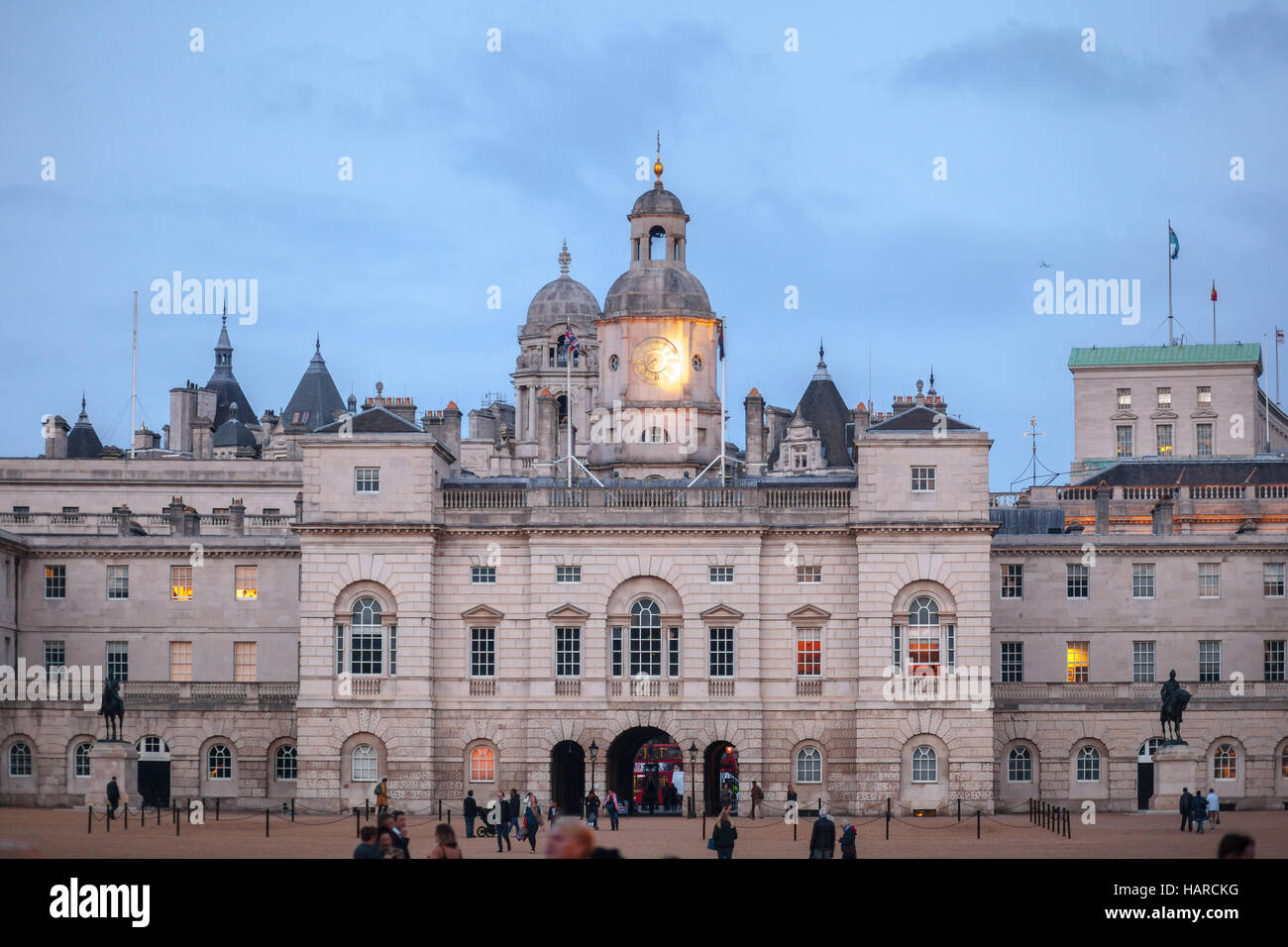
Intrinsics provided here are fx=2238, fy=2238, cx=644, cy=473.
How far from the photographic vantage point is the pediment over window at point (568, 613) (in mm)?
79188

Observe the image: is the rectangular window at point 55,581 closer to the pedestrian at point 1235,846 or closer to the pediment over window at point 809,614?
the pediment over window at point 809,614

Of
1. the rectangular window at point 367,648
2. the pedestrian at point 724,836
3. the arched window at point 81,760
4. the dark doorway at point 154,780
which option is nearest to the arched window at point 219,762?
the dark doorway at point 154,780

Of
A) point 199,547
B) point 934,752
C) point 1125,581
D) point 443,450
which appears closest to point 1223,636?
point 1125,581

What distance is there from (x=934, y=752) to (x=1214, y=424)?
6176 cm

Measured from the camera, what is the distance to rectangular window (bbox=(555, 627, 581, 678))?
7956cm

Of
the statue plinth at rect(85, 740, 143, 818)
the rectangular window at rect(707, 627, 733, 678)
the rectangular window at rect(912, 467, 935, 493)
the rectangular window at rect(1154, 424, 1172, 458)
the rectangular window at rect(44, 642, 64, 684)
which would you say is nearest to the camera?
the statue plinth at rect(85, 740, 143, 818)

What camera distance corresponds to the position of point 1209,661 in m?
86.7

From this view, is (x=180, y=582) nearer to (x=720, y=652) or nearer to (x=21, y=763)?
(x=21, y=763)

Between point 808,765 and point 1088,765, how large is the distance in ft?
39.0

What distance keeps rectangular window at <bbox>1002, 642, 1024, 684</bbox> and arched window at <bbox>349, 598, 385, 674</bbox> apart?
24.5 metres

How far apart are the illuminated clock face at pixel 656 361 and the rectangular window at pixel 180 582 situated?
67.4 feet

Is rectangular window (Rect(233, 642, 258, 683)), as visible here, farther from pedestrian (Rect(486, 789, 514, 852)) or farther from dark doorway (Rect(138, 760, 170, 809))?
pedestrian (Rect(486, 789, 514, 852))

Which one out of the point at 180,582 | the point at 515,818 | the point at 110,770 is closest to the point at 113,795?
the point at 110,770

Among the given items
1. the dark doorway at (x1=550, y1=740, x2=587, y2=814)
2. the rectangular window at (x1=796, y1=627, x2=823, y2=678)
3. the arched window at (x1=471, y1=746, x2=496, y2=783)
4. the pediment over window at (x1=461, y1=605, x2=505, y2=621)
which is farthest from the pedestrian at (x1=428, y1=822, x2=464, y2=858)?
the rectangular window at (x1=796, y1=627, x2=823, y2=678)
